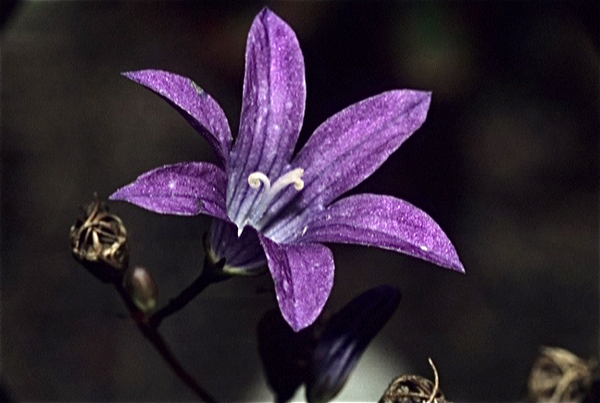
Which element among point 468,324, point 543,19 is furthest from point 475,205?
point 543,19

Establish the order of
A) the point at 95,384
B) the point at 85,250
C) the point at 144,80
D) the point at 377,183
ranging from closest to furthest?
the point at 144,80 → the point at 85,250 → the point at 95,384 → the point at 377,183

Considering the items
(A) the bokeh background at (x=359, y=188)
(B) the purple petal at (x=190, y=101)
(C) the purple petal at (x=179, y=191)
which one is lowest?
(A) the bokeh background at (x=359, y=188)

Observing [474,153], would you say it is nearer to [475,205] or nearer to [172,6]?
[475,205]

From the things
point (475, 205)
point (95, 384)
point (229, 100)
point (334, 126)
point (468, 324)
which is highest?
point (334, 126)

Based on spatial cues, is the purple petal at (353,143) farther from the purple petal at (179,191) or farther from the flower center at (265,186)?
the purple petal at (179,191)

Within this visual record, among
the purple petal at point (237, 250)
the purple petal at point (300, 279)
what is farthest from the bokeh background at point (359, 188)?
the purple petal at point (300, 279)

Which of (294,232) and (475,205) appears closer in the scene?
(294,232)

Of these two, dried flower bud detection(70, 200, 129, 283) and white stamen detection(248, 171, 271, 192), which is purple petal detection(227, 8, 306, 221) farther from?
dried flower bud detection(70, 200, 129, 283)
